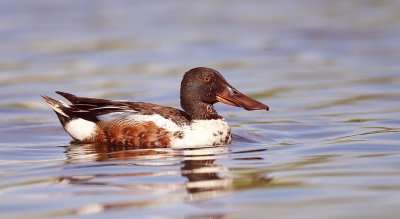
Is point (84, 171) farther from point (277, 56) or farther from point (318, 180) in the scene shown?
point (277, 56)

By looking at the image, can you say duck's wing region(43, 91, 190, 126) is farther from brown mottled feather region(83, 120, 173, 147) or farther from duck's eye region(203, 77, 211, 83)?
duck's eye region(203, 77, 211, 83)

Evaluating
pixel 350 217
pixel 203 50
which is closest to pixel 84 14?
pixel 203 50

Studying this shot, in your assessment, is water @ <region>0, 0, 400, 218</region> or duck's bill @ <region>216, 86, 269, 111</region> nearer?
water @ <region>0, 0, 400, 218</region>

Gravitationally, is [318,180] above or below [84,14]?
below

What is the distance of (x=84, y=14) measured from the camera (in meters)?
23.4

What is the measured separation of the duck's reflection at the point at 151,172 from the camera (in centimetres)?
727

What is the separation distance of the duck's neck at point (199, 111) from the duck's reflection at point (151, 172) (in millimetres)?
516

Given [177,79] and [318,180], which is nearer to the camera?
[318,180]

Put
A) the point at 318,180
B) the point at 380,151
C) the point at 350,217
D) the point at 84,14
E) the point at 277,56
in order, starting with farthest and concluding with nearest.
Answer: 1. the point at 84,14
2. the point at 277,56
3. the point at 380,151
4. the point at 318,180
5. the point at 350,217

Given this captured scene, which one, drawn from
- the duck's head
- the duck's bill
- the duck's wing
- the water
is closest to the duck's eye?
the duck's head

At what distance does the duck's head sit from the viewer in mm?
10188

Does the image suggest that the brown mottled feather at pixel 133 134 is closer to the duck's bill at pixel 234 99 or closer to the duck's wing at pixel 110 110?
the duck's wing at pixel 110 110

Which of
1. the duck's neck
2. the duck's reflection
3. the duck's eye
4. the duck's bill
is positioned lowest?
the duck's reflection

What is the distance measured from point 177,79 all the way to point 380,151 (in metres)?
6.62
